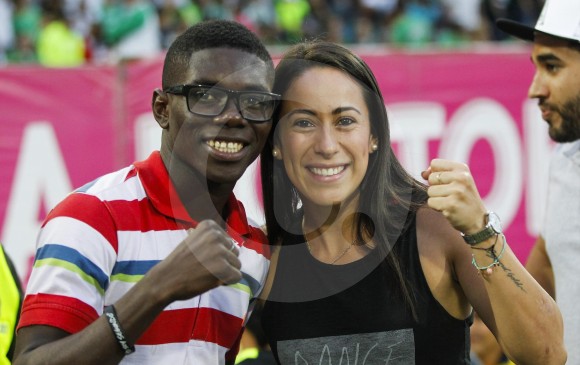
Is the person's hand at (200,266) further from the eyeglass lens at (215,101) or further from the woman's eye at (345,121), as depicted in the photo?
the woman's eye at (345,121)

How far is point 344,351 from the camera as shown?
3.27 m

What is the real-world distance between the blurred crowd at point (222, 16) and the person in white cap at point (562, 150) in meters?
6.48

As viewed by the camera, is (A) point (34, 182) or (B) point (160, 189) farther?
(A) point (34, 182)

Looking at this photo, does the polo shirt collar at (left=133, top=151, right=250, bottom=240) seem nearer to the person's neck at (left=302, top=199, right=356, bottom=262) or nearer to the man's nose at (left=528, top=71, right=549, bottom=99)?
the person's neck at (left=302, top=199, right=356, bottom=262)

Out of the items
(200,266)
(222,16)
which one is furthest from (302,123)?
(222,16)

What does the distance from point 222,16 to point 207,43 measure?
867cm

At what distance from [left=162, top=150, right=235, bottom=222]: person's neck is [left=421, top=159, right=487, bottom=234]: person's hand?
70cm

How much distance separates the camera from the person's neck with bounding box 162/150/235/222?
10.4 ft

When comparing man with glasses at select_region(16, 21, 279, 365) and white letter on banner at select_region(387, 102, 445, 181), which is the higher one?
man with glasses at select_region(16, 21, 279, 365)

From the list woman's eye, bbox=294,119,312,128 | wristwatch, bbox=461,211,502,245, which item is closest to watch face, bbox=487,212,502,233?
wristwatch, bbox=461,211,502,245

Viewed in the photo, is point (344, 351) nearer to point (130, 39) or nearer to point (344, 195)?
point (344, 195)

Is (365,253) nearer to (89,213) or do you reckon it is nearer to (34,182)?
(89,213)

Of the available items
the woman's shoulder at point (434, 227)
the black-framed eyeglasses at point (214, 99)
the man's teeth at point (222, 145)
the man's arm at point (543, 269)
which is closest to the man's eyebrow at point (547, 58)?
the man's arm at point (543, 269)

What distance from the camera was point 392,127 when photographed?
291 inches
